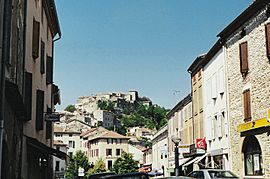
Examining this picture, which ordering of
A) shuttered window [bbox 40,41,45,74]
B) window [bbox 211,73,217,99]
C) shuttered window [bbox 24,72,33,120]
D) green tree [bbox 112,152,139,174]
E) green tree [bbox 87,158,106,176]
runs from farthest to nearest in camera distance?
green tree [bbox 87,158,106,176] → green tree [bbox 112,152,139,174] → window [bbox 211,73,217,99] → shuttered window [bbox 40,41,45,74] → shuttered window [bbox 24,72,33,120]

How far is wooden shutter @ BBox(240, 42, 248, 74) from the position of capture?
91.9ft

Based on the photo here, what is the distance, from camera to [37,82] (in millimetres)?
23203

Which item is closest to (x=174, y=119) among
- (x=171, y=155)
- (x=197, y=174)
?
(x=171, y=155)

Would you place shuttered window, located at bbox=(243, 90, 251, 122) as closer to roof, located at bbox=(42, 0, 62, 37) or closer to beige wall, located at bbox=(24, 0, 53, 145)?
beige wall, located at bbox=(24, 0, 53, 145)

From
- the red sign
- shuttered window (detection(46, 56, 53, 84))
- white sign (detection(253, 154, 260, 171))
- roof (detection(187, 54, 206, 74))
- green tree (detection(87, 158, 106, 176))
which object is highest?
roof (detection(187, 54, 206, 74))

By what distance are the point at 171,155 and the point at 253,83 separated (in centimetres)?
3153

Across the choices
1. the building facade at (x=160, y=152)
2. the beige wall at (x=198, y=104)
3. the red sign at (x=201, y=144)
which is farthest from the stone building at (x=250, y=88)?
the building facade at (x=160, y=152)

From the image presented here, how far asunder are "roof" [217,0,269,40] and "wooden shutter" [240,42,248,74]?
153 cm

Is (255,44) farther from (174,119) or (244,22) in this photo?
(174,119)

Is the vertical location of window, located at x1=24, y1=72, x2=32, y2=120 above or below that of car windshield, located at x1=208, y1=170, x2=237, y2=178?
above

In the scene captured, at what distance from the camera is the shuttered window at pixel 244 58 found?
91.9 feet

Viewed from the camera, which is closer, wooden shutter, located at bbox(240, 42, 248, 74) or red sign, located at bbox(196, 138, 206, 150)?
wooden shutter, located at bbox(240, 42, 248, 74)

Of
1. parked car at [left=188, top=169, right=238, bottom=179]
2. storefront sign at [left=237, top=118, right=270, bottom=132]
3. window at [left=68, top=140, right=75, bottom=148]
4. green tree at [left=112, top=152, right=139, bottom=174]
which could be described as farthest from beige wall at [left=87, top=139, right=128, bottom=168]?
parked car at [left=188, top=169, right=238, bottom=179]

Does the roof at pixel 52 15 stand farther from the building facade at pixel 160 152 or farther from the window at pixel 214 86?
the building facade at pixel 160 152
